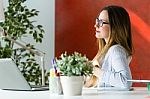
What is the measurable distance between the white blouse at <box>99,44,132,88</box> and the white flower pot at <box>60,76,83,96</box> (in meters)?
0.34

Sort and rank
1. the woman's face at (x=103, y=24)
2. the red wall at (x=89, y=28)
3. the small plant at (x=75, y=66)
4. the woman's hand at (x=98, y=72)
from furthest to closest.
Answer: the red wall at (x=89, y=28)
the woman's face at (x=103, y=24)
the woman's hand at (x=98, y=72)
the small plant at (x=75, y=66)

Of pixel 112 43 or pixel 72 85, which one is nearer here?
pixel 72 85

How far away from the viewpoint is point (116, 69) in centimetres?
208

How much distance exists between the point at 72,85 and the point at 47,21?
128 inches

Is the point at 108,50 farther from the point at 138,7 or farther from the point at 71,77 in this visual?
the point at 138,7

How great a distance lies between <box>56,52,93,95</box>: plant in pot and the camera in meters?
1.71

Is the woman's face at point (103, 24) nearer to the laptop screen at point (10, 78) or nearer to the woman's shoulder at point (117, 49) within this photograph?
the woman's shoulder at point (117, 49)

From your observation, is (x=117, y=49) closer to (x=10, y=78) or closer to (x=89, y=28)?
(x=10, y=78)

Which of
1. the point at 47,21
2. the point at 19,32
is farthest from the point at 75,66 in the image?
the point at 47,21

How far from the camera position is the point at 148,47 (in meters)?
4.12

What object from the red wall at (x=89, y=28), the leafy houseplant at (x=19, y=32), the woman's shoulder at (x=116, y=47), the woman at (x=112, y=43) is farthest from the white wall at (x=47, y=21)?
the woman's shoulder at (x=116, y=47)

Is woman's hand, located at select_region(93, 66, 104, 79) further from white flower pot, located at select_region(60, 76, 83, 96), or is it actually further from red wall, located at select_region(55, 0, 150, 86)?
red wall, located at select_region(55, 0, 150, 86)

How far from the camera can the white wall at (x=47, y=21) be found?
4895mm

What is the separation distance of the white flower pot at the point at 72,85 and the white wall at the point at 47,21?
10.3 ft
